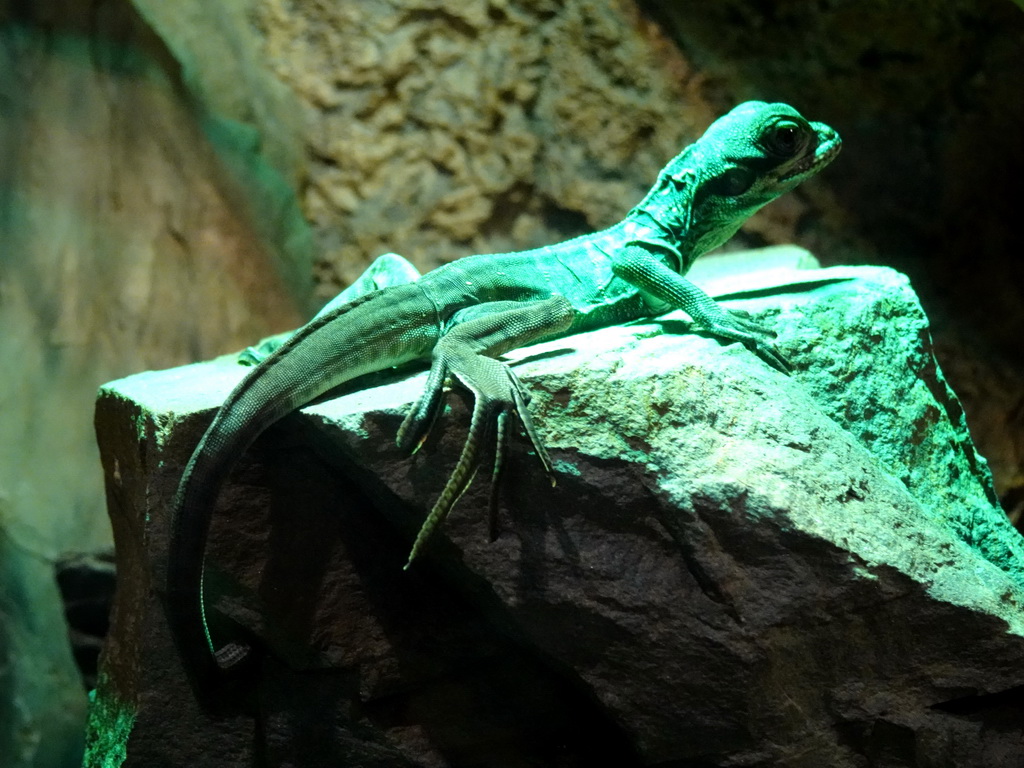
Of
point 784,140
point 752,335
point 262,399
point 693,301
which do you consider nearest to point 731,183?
point 784,140

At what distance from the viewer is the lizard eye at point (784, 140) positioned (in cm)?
386

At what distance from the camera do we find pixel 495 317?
342 cm

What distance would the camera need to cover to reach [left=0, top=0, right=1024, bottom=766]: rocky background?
528 cm

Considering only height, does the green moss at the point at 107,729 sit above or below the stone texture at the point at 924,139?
below

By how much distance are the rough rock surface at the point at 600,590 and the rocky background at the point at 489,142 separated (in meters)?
2.10

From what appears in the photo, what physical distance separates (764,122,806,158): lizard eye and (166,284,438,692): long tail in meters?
1.53

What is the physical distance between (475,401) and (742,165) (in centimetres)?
170

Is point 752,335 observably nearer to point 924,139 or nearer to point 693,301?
point 693,301

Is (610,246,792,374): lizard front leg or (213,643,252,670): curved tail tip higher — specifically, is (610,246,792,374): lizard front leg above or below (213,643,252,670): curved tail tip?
above

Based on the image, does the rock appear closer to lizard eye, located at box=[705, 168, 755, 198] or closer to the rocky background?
the rocky background

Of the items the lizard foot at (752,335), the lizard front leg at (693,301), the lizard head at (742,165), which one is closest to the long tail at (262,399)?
the lizard front leg at (693,301)

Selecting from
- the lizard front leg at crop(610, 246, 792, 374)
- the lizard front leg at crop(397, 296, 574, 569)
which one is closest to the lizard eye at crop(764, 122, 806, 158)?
the lizard front leg at crop(610, 246, 792, 374)

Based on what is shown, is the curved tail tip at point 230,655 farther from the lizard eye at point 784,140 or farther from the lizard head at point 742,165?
the lizard eye at point 784,140

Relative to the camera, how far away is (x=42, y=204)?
4.93 metres
